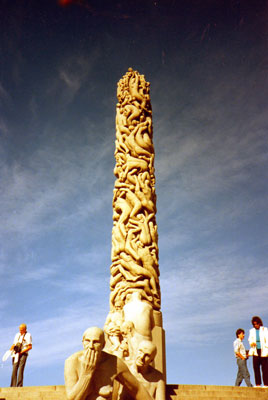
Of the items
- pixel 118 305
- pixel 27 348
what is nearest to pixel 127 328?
pixel 118 305

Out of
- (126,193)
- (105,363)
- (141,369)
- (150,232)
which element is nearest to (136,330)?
(141,369)

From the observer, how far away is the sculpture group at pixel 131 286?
3412mm

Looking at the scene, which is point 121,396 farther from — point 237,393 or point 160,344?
point 160,344

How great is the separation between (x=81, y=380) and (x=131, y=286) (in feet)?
16.1

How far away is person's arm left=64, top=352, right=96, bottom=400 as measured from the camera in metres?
3.31

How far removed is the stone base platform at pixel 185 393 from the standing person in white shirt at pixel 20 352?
0.96 meters

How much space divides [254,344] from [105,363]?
15.6ft

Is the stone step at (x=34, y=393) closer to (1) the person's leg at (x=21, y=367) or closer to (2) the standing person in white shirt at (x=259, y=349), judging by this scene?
(1) the person's leg at (x=21, y=367)

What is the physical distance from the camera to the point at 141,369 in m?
3.86

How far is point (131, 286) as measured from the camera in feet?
27.0

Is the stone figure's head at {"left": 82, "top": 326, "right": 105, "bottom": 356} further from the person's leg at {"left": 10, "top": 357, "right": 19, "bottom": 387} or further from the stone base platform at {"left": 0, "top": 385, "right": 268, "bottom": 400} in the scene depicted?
the person's leg at {"left": 10, "top": 357, "right": 19, "bottom": 387}

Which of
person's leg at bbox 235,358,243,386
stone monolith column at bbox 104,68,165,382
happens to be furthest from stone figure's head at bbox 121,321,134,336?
person's leg at bbox 235,358,243,386

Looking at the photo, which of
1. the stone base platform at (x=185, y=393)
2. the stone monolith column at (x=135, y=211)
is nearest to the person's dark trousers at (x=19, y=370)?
Answer: the stone base platform at (x=185, y=393)

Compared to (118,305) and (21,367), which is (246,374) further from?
(21,367)
